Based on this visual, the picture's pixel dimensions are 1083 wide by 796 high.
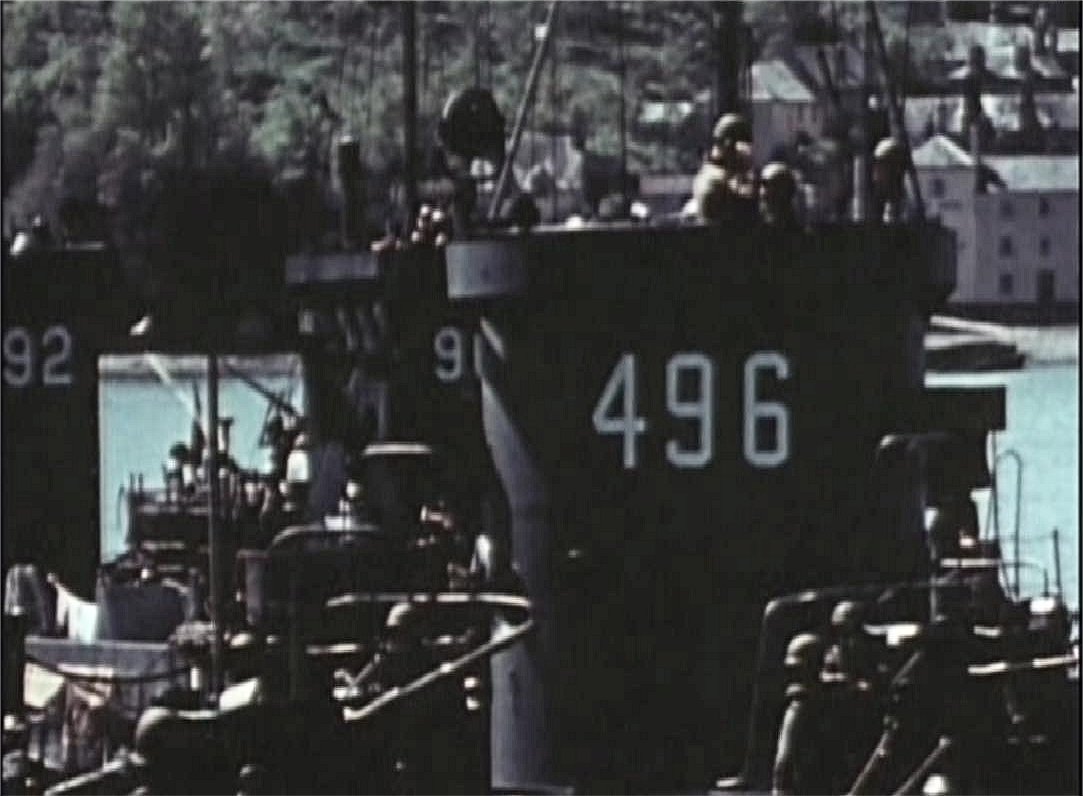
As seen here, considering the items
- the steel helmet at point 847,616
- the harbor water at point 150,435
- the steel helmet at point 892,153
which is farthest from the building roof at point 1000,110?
the harbor water at point 150,435

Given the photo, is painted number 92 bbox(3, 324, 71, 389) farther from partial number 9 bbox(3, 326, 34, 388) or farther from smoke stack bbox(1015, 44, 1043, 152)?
smoke stack bbox(1015, 44, 1043, 152)

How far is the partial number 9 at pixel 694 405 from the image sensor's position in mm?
2715

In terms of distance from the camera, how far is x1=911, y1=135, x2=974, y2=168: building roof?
336cm

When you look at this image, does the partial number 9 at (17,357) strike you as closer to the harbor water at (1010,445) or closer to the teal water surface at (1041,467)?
the harbor water at (1010,445)

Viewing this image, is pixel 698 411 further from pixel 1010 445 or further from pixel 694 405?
pixel 1010 445

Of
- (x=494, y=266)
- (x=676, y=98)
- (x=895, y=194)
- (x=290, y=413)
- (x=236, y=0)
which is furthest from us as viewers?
(x=290, y=413)

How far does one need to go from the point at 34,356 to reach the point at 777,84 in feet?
3.15

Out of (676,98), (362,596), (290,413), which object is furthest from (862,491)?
(290,413)

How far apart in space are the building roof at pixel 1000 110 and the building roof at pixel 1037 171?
0.04 m

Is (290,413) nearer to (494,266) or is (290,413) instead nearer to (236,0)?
(236,0)

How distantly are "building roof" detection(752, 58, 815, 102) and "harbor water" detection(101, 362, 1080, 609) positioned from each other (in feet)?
1.26

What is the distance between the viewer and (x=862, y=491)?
274 centimetres

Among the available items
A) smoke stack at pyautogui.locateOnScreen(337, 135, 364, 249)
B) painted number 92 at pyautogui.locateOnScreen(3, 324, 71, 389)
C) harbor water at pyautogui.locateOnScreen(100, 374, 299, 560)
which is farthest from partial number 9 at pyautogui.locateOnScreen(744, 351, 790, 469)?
smoke stack at pyautogui.locateOnScreen(337, 135, 364, 249)

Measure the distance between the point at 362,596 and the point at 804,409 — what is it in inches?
20.4
